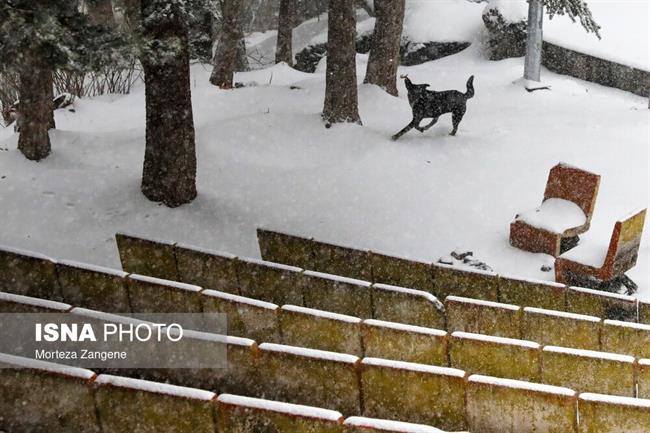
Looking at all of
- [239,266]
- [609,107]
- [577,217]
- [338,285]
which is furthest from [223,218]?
[609,107]

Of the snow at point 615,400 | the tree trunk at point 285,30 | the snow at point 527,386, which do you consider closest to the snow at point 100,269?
the snow at point 527,386

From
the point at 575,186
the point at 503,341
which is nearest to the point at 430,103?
the point at 575,186

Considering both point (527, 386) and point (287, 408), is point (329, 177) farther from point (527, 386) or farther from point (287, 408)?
point (287, 408)

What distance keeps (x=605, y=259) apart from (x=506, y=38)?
12507 mm

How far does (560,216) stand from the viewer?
11312mm

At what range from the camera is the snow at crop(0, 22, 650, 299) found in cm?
1106

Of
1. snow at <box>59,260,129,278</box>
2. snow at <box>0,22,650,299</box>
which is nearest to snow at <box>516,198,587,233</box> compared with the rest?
snow at <box>0,22,650,299</box>

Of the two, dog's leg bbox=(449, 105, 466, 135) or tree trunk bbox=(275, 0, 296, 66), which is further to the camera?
tree trunk bbox=(275, 0, 296, 66)

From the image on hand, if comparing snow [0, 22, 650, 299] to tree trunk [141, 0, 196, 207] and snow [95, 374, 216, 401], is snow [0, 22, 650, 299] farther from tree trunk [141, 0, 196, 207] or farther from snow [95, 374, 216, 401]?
snow [95, 374, 216, 401]

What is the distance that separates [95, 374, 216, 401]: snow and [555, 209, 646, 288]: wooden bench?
6272 mm

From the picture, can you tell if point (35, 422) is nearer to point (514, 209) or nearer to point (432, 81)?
point (514, 209)

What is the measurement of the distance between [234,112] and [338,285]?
804 centimetres

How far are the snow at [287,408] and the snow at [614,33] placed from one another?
17273 mm

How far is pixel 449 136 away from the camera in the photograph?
47.8ft
